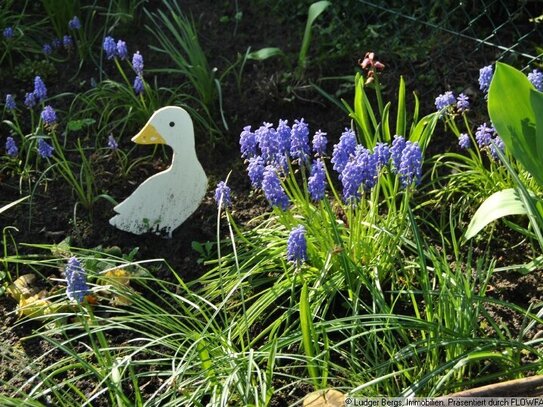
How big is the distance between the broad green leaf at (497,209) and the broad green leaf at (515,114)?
4.3 inches

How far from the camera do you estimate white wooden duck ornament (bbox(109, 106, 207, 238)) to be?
3.52 metres

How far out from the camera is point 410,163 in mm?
2924

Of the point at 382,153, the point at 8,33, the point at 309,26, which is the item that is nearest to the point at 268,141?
the point at 382,153

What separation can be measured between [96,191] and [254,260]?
3.13 ft

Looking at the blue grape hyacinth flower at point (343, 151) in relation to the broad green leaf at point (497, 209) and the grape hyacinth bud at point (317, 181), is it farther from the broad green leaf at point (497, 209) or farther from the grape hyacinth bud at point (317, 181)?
the broad green leaf at point (497, 209)

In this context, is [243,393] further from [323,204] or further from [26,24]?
[26,24]

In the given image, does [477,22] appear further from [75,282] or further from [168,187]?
[75,282]

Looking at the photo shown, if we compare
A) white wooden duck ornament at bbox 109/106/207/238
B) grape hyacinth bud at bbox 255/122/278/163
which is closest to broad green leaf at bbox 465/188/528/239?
grape hyacinth bud at bbox 255/122/278/163

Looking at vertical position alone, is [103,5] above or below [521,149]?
above

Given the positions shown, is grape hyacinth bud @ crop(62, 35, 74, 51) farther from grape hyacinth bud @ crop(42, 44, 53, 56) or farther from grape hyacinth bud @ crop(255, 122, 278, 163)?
grape hyacinth bud @ crop(255, 122, 278, 163)

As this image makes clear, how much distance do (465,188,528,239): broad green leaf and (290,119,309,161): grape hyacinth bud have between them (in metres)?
0.62

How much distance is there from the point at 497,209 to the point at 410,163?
38 centimetres

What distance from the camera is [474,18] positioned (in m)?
4.65

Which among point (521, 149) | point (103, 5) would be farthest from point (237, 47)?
point (521, 149)
